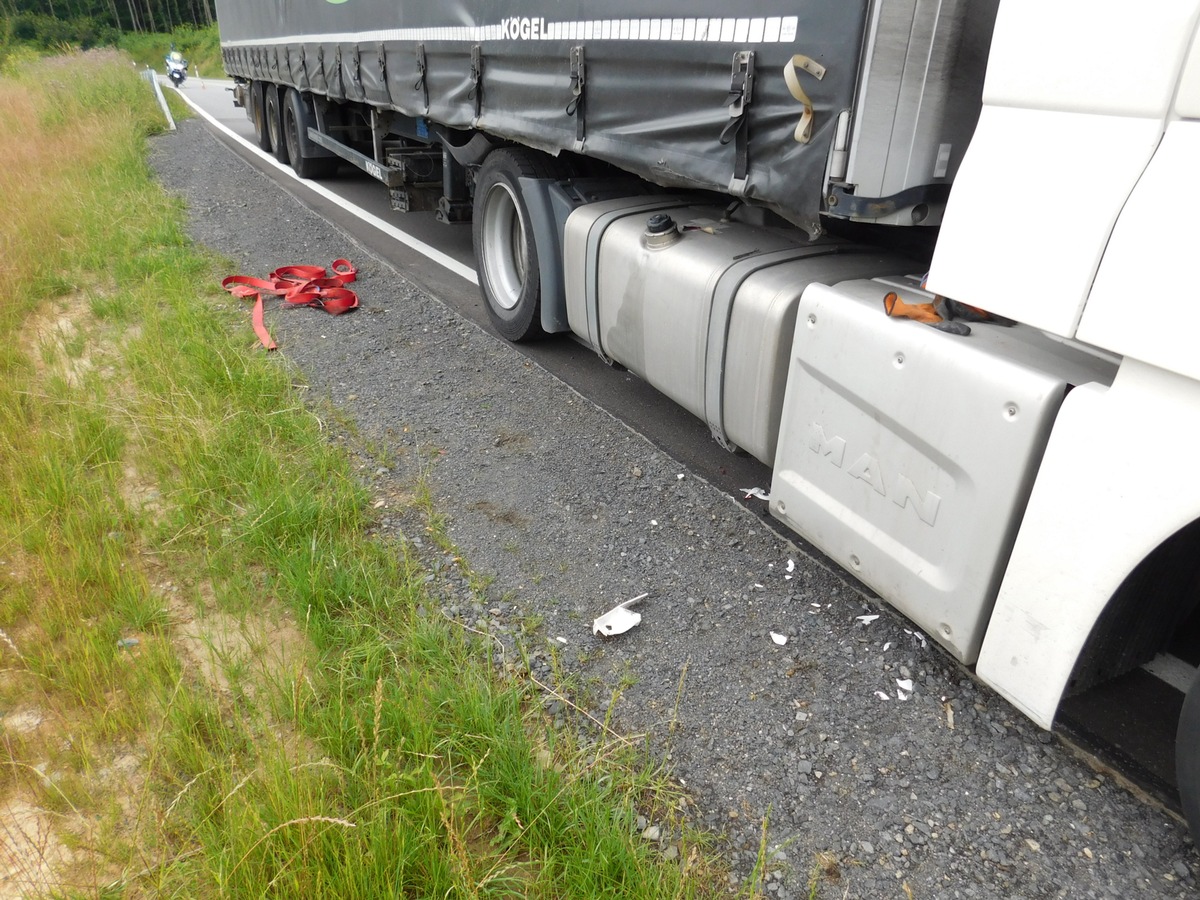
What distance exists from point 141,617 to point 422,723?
3.75 feet

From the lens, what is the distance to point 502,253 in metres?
5.18

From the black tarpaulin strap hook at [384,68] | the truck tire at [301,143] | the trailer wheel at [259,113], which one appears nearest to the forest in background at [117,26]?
the trailer wheel at [259,113]

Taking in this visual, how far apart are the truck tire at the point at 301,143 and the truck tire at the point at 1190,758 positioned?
9.90 m

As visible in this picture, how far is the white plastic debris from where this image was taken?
8.81 feet

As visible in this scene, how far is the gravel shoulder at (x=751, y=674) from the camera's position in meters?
1.97

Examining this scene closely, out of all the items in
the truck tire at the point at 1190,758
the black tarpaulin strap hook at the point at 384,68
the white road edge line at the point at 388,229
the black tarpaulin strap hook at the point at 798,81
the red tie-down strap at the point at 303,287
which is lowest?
the white road edge line at the point at 388,229

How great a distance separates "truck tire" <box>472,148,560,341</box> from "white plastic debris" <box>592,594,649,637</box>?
2.35m

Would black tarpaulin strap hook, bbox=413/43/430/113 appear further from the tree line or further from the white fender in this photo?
the tree line

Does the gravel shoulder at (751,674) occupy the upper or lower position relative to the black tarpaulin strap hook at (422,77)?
lower

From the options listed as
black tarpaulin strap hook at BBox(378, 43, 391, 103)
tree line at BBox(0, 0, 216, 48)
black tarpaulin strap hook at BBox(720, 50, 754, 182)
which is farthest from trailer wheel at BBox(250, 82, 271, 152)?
tree line at BBox(0, 0, 216, 48)

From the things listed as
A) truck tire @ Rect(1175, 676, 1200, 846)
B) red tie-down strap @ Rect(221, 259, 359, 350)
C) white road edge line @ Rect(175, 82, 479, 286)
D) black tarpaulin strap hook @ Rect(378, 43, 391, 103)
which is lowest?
white road edge line @ Rect(175, 82, 479, 286)

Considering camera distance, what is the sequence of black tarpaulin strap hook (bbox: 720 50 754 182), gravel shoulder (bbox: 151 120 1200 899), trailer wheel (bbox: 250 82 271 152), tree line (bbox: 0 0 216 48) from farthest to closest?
1. tree line (bbox: 0 0 216 48)
2. trailer wheel (bbox: 250 82 271 152)
3. black tarpaulin strap hook (bbox: 720 50 754 182)
4. gravel shoulder (bbox: 151 120 1200 899)

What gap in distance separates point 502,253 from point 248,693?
3.47 metres

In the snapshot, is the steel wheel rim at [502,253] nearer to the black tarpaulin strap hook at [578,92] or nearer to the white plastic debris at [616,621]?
the black tarpaulin strap hook at [578,92]
